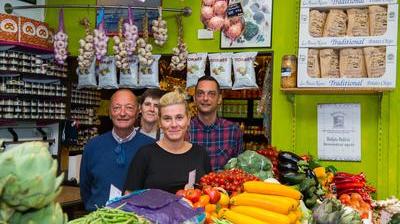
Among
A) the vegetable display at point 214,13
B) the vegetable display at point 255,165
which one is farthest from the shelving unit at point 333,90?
the vegetable display at point 255,165

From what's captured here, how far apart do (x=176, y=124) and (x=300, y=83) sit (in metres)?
2.66

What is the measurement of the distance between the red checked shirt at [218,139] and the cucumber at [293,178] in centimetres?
78

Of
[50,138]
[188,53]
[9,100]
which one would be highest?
[188,53]

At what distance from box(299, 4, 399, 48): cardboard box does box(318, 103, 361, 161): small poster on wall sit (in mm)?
767

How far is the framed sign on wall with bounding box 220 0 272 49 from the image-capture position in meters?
6.00

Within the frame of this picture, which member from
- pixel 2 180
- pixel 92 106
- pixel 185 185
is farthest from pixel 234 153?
pixel 92 106

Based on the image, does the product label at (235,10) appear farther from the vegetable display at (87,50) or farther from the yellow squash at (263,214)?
the yellow squash at (263,214)

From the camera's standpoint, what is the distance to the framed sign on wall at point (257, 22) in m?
6.00

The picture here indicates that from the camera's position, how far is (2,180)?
1.17 meters

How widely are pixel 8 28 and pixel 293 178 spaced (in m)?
4.19

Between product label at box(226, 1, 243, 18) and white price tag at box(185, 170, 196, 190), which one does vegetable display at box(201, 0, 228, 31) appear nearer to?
product label at box(226, 1, 243, 18)

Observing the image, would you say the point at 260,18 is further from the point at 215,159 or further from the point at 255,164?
the point at 255,164

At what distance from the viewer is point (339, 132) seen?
5.72m

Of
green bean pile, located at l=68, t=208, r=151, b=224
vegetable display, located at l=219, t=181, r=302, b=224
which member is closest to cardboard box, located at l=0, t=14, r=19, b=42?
vegetable display, located at l=219, t=181, r=302, b=224
